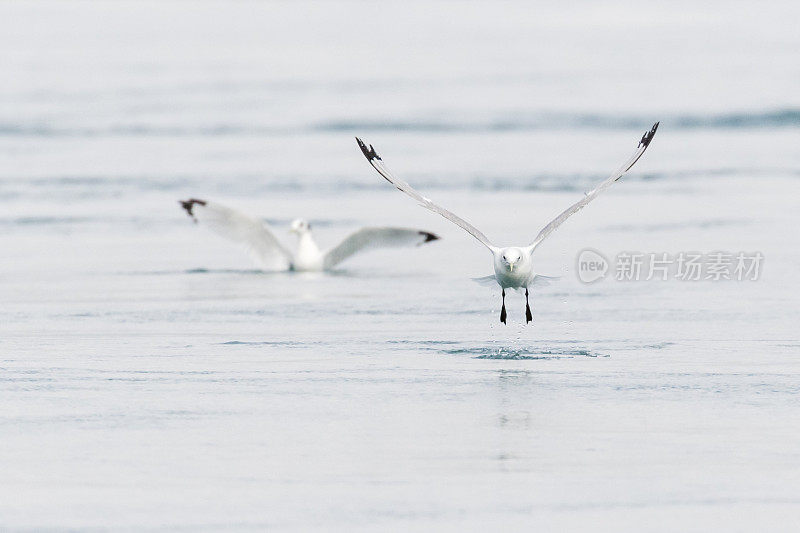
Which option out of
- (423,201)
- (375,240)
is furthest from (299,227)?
(423,201)

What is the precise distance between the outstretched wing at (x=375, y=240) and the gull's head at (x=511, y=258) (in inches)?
159

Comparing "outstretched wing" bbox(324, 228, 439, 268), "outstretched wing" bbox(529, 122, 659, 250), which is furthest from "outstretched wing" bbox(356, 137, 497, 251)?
"outstretched wing" bbox(324, 228, 439, 268)

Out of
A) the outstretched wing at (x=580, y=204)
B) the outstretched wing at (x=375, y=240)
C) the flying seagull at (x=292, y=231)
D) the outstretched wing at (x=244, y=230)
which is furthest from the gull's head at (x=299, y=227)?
the outstretched wing at (x=580, y=204)

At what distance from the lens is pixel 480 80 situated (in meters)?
43.7

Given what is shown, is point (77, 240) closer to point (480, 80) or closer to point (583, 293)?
point (583, 293)

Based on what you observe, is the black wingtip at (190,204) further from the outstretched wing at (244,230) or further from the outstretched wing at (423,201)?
the outstretched wing at (423,201)

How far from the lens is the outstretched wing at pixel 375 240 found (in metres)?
14.5

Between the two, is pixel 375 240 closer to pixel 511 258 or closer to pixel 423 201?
pixel 423 201

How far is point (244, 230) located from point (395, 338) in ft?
14.3

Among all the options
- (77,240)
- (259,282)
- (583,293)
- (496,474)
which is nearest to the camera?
(496,474)

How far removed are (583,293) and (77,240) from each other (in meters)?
5.44

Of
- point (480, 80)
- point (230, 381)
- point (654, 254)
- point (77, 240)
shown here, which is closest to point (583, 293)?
point (654, 254)

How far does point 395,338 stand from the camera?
35.7 feet

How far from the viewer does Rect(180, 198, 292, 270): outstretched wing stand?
48.9 feet
